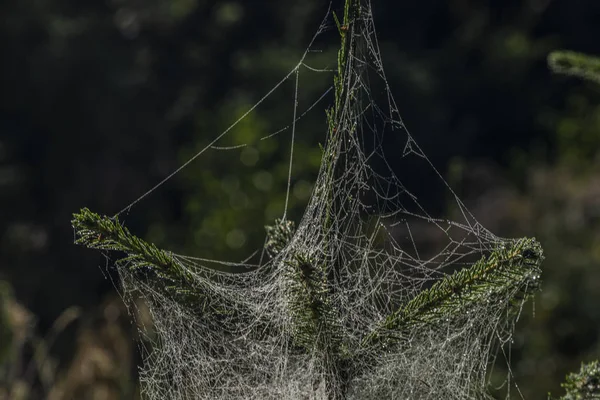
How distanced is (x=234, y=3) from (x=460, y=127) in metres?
2.53

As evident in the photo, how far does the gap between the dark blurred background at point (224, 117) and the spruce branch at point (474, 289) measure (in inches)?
184

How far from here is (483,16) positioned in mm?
9227

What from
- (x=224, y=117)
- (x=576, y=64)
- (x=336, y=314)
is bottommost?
(x=336, y=314)

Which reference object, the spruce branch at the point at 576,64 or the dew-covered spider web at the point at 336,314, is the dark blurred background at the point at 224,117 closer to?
the spruce branch at the point at 576,64

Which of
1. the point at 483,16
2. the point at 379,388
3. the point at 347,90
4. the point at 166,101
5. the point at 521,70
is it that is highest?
the point at 483,16

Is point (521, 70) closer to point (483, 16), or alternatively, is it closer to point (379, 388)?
point (483, 16)

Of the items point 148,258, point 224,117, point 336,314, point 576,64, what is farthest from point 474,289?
point 224,117

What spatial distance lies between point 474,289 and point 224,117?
6.49 metres

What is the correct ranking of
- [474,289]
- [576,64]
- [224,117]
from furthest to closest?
1. [224,117]
2. [576,64]
3. [474,289]

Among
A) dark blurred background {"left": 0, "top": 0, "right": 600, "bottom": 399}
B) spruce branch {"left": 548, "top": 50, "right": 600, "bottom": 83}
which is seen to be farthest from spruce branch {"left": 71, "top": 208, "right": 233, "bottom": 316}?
dark blurred background {"left": 0, "top": 0, "right": 600, "bottom": 399}

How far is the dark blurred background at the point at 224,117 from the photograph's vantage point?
6312 mm

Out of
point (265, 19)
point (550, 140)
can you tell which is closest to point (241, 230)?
point (265, 19)

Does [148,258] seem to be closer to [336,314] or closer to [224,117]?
[336,314]

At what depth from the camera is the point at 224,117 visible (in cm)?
714
